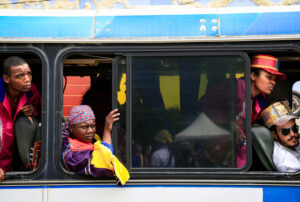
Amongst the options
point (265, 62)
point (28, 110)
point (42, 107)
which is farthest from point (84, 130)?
point (265, 62)

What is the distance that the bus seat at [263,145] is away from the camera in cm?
326

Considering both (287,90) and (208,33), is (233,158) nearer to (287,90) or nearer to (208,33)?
(208,33)

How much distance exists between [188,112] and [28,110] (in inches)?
55.4

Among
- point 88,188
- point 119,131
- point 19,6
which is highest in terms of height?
point 19,6

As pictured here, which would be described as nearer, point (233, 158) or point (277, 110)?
point (233, 158)

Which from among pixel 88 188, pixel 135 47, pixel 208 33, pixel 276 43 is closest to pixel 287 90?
pixel 276 43

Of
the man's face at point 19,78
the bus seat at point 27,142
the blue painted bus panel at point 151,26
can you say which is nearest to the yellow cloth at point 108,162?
the bus seat at point 27,142

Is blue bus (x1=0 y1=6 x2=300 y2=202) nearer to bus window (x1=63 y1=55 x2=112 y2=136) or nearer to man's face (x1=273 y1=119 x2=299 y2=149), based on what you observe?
man's face (x1=273 y1=119 x2=299 y2=149)

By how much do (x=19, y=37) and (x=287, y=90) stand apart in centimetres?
296

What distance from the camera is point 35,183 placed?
3.17 m

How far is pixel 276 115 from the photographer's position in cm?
339

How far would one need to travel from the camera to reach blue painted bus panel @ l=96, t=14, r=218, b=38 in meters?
3.18

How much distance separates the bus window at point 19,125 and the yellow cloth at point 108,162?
0.51 m

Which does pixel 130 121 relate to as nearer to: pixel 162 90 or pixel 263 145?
pixel 162 90
